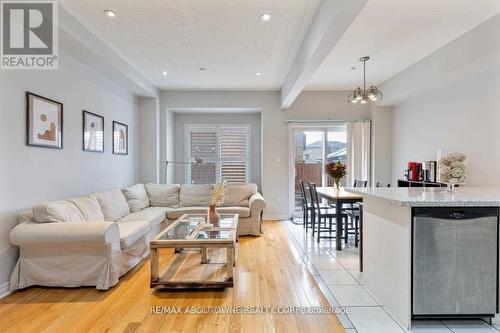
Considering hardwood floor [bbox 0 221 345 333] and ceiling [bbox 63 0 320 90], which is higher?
ceiling [bbox 63 0 320 90]

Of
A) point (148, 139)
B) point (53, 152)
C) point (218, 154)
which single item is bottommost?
point (53, 152)

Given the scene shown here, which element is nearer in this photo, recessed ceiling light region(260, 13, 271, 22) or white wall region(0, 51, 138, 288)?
white wall region(0, 51, 138, 288)

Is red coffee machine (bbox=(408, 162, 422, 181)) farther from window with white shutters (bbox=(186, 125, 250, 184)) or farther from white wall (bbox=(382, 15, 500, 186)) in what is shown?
window with white shutters (bbox=(186, 125, 250, 184))

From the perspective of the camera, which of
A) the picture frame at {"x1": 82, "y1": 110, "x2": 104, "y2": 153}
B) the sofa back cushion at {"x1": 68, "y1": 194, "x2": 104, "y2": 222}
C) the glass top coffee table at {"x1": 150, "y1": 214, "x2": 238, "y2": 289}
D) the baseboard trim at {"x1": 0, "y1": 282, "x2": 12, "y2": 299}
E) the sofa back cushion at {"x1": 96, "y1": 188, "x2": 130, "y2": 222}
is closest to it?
the baseboard trim at {"x1": 0, "y1": 282, "x2": 12, "y2": 299}

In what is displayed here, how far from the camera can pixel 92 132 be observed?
4.34 m

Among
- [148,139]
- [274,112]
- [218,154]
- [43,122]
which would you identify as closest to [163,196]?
[148,139]

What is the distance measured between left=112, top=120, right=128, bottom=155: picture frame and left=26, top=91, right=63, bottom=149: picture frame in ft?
4.86

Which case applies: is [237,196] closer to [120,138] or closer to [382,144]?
[120,138]

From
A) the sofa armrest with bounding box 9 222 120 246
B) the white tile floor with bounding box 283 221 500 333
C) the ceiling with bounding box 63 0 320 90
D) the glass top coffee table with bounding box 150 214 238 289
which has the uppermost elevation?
the ceiling with bounding box 63 0 320 90

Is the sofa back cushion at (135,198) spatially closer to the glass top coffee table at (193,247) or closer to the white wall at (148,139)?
the white wall at (148,139)

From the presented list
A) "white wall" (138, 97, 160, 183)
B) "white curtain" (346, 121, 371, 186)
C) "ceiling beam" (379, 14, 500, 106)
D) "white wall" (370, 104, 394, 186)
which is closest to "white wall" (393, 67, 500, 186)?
"ceiling beam" (379, 14, 500, 106)

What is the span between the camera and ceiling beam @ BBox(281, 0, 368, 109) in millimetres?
2418

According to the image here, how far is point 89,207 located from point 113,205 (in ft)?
1.91

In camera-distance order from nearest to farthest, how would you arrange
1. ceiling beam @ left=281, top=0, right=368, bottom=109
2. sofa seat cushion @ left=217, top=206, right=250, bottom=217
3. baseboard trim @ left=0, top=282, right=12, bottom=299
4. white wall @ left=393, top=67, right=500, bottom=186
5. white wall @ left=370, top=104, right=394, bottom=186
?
ceiling beam @ left=281, top=0, right=368, bottom=109
baseboard trim @ left=0, top=282, right=12, bottom=299
white wall @ left=393, top=67, right=500, bottom=186
sofa seat cushion @ left=217, top=206, right=250, bottom=217
white wall @ left=370, top=104, right=394, bottom=186
